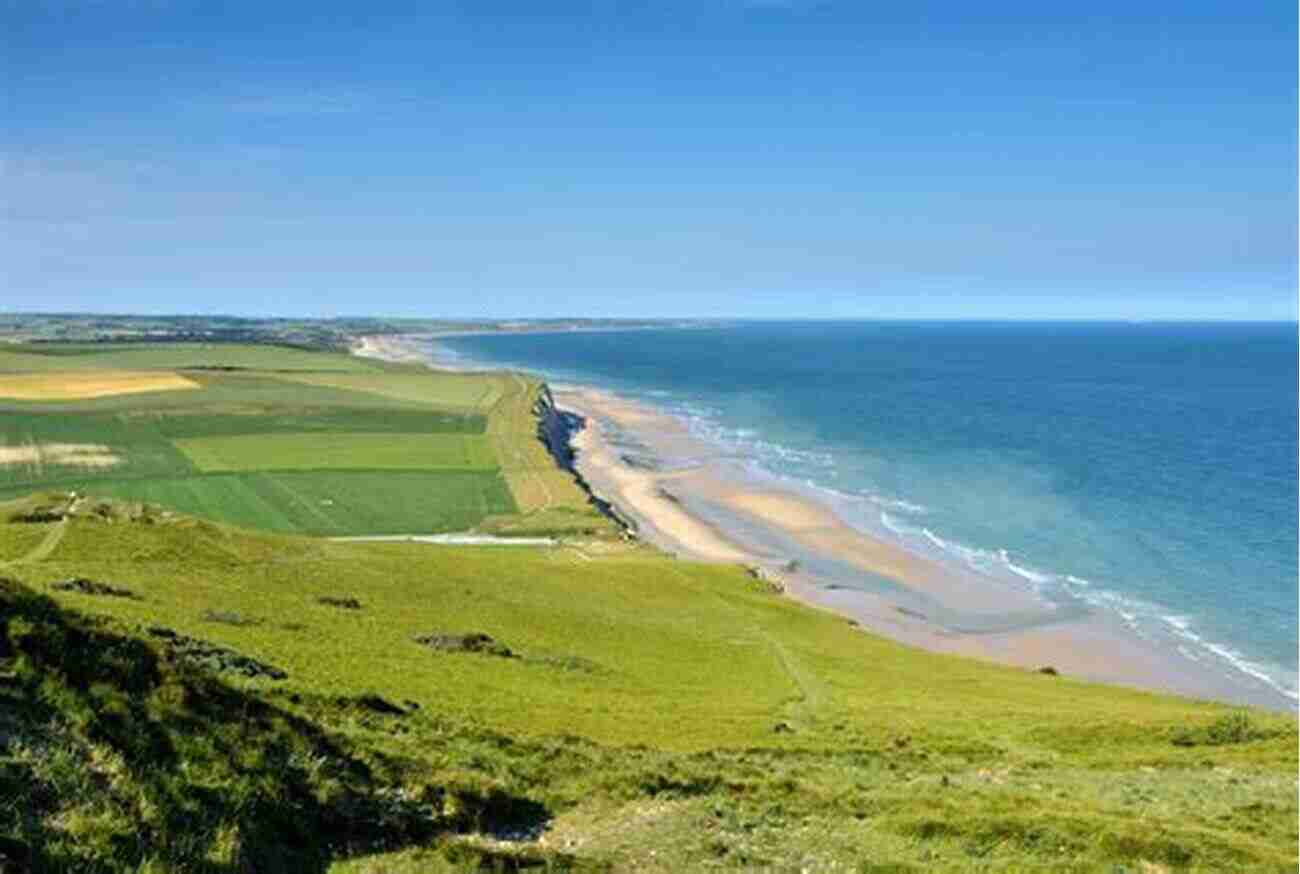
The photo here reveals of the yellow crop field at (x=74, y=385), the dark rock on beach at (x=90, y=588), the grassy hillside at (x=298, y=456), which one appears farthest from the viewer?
the yellow crop field at (x=74, y=385)

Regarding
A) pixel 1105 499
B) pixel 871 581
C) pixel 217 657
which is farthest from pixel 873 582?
pixel 217 657

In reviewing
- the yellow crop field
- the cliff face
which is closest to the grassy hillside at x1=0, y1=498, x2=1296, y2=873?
the cliff face

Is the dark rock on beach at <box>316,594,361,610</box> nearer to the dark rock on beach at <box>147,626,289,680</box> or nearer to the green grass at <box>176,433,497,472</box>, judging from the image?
the dark rock on beach at <box>147,626,289,680</box>

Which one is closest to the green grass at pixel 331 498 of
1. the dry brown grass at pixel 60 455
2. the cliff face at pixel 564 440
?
the cliff face at pixel 564 440

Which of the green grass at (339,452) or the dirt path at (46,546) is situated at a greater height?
the dirt path at (46,546)

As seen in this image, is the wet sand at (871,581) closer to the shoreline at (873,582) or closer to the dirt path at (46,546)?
the shoreline at (873,582)

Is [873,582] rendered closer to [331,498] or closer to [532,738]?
[331,498]

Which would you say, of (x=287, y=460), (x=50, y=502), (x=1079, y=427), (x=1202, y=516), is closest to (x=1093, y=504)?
A: (x=1202, y=516)
